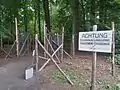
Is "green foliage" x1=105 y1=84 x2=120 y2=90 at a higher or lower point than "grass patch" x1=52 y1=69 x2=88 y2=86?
lower

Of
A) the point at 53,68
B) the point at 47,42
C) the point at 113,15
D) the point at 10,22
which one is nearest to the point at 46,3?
the point at 10,22

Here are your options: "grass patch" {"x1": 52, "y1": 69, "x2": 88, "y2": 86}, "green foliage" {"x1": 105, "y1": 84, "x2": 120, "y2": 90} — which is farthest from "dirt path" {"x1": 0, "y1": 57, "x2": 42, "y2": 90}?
"green foliage" {"x1": 105, "y1": 84, "x2": 120, "y2": 90}

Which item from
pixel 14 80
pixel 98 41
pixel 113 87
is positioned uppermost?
pixel 98 41

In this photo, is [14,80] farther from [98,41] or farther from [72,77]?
[98,41]

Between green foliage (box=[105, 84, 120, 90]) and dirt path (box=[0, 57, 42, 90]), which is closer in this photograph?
dirt path (box=[0, 57, 42, 90])

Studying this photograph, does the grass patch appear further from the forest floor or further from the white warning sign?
the white warning sign

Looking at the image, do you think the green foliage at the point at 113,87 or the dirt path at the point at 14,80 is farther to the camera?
the green foliage at the point at 113,87

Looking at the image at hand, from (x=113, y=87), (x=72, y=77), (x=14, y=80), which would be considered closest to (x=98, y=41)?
(x=113, y=87)

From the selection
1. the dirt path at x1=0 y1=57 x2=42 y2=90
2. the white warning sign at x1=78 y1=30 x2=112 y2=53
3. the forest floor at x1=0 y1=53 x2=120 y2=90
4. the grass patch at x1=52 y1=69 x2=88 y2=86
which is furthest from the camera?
the grass patch at x1=52 y1=69 x2=88 y2=86

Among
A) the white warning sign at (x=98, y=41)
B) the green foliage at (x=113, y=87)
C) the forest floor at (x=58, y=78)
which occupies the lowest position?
the green foliage at (x=113, y=87)

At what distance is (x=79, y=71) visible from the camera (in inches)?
391

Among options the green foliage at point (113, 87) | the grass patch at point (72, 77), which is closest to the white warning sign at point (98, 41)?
the grass patch at point (72, 77)

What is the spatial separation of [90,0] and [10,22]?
26.9 ft

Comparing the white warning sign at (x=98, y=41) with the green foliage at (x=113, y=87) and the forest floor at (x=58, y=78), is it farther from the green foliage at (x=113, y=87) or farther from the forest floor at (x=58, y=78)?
the green foliage at (x=113, y=87)
